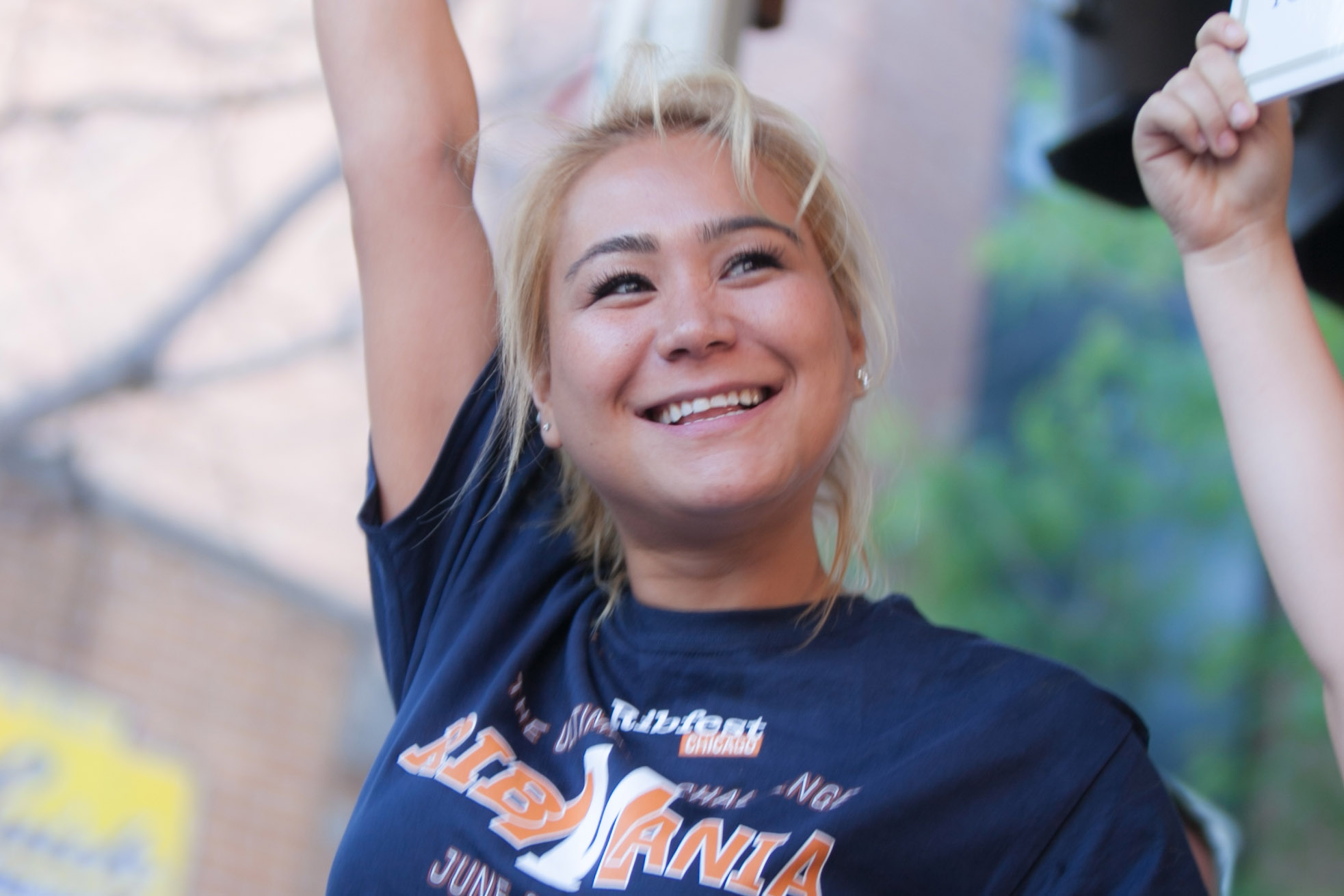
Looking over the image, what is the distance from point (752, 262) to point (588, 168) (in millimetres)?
224

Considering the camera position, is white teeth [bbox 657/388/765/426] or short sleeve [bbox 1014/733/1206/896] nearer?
short sleeve [bbox 1014/733/1206/896]

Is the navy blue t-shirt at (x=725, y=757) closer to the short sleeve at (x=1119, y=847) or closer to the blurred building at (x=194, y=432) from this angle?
the short sleeve at (x=1119, y=847)

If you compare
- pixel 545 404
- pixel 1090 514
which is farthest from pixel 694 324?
pixel 1090 514

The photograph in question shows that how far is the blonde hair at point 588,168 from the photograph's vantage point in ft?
3.76

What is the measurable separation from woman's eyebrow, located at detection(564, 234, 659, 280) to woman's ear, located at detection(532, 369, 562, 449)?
144 millimetres

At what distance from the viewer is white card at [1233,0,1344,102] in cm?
70

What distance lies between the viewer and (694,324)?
3.17ft

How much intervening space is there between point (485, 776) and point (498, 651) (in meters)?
0.15

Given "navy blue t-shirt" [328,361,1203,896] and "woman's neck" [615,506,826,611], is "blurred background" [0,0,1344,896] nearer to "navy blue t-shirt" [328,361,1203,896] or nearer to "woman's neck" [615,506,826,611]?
"woman's neck" [615,506,826,611]

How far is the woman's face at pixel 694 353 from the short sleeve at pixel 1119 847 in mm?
345

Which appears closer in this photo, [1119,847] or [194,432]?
[1119,847]

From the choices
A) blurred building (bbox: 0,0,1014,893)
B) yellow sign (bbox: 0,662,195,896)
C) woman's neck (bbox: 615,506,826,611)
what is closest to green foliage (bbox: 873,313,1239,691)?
blurred building (bbox: 0,0,1014,893)

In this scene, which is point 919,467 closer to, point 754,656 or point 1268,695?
point 1268,695

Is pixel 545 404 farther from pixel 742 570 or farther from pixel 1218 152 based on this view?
pixel 1218 152
